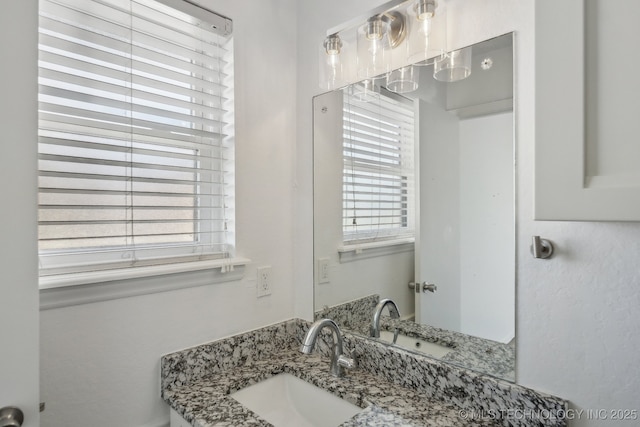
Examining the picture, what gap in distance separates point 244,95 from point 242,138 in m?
0.16

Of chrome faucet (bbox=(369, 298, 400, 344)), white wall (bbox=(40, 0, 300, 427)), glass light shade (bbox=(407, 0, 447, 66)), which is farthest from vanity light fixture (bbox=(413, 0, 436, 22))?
chrome faucet (bbox=(369, 298, 400, 344))

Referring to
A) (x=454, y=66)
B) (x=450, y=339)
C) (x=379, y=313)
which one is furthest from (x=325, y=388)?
(x=454, y=66)

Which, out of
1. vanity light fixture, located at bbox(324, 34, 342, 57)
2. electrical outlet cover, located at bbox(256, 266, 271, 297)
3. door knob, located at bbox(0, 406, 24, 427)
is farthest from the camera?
electrical outlet cover, located at bbox(256, 266, 271, 297)

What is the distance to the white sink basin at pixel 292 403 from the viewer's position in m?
1.06

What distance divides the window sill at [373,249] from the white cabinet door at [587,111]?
60cm

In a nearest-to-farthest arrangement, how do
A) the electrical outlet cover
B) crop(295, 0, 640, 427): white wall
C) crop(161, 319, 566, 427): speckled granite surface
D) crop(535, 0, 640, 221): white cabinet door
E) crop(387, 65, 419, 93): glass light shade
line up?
crop(535, 0, 640, 221): white cabinet door, crop(295, 0, 640, 427): white wall, crop(161, 319, 566, 427): speckled granite surface, crop(387, 65, 419, 93): glass light shade, the electrical outlet cover

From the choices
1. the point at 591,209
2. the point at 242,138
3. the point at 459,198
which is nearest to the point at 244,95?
the point at 242,138

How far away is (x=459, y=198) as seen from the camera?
100 centimetres

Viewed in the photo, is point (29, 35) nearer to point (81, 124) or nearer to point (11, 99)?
point (11, 99)

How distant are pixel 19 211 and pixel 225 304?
0.68 m

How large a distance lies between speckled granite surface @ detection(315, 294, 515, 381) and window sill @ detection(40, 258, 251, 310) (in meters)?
0.43

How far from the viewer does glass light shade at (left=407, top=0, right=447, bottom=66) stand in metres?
0.95

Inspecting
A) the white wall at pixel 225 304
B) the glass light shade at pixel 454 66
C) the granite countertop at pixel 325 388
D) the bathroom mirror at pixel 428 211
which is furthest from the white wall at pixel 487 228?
the white wall at pixel 225 304

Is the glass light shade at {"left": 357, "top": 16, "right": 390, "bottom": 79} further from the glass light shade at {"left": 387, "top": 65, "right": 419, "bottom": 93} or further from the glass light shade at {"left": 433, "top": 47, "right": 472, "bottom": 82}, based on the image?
the glass light shade at {"left": 433, "top": 47, "right": 472, "bottom": 82}
